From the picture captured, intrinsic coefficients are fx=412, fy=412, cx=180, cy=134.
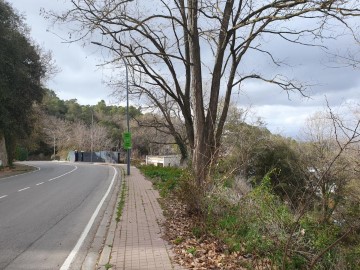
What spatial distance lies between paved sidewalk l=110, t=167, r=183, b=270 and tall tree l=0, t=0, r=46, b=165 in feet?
80.9

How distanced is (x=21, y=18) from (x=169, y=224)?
33.3m

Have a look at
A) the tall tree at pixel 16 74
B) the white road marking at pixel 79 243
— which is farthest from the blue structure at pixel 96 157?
the white road marking at pixel 79 243

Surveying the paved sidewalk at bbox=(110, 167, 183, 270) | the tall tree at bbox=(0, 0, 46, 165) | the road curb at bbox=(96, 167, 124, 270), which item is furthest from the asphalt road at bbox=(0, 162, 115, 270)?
the tall tree at bbox=(0, 0, 46, 165)

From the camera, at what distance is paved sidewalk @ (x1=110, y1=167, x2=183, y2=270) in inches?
249

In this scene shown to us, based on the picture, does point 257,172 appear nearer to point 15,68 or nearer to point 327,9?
point 327,9

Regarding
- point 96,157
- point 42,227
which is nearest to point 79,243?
point 42,227

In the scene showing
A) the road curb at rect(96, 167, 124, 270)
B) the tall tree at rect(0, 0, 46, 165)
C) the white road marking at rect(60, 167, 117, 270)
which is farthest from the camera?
the tall tree at rect(0, 0, 46, 165)

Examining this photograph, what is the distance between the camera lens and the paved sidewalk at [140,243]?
6328 millimetres

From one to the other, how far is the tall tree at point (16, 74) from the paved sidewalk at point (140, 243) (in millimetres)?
24654

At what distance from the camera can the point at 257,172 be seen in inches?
1056

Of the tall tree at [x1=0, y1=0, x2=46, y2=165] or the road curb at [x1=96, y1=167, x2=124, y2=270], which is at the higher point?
the tall tree at [x1=0, y1=0, x2=46, y2=165]

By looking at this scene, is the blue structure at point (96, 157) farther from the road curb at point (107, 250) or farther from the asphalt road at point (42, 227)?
the road curb at point (107, 250)

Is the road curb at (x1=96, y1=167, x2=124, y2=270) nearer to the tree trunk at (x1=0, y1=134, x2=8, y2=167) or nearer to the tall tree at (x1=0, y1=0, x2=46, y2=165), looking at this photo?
the tall tree at (x1=0, y1=0, x2=46, y2=165)

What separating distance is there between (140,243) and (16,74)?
97.4 feet
